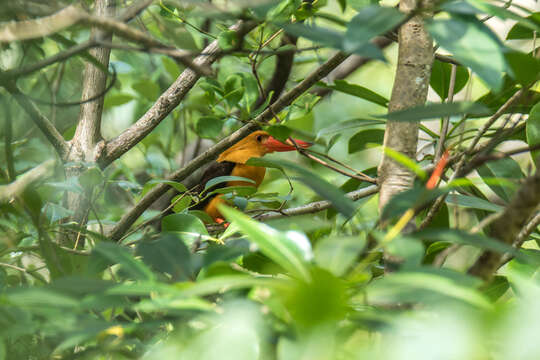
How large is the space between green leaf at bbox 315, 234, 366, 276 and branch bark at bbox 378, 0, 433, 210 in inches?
13.8

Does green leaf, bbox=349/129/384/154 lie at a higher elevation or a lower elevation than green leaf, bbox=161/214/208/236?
higher

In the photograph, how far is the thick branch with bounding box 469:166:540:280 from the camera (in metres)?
0.70

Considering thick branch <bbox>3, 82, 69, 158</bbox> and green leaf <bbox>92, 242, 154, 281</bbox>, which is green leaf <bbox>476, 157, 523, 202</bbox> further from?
thick branch <bbox>3, 82, 69, 158</bbox>

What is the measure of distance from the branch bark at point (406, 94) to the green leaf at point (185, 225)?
0.45m

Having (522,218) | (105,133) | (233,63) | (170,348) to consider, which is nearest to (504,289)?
(522,218)

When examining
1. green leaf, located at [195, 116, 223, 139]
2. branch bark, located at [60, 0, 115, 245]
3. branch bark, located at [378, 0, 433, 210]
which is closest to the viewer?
branch bark, located at [378, 0, 433, 210]

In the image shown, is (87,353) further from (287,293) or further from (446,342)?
(446,342)

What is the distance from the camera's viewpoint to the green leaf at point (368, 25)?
699 millimetres

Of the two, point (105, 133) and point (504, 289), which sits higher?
Result: point (105, 133)

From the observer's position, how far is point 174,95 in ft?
5.62

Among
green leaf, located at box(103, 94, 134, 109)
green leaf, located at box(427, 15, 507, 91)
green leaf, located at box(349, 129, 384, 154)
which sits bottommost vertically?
green leaf, located at box(427, 15, 507, 91)

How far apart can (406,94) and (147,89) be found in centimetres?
201

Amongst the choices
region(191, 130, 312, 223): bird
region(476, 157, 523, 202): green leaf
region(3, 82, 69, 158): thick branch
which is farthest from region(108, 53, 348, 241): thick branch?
region(191, 130, 312, 223): bird

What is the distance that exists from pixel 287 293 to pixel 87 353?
332mm
